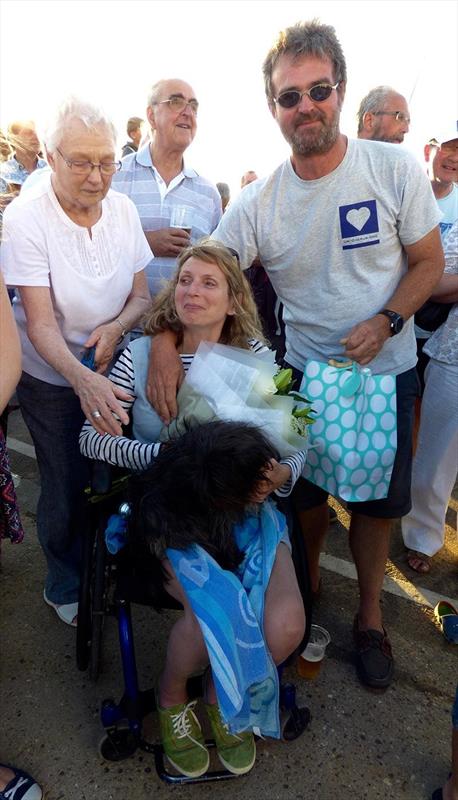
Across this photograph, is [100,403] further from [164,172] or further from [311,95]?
[164,172]

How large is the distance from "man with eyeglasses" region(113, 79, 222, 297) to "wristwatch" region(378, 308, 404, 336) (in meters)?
1.08

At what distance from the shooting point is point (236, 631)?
4.70 ft

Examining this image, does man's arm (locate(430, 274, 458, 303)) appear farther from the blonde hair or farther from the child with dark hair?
the child with dark hair

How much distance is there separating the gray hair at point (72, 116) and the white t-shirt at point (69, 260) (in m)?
0.17

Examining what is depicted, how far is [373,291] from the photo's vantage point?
193 cm

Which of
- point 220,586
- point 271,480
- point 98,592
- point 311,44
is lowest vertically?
point 98,592

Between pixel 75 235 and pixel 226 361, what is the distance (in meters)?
0.68

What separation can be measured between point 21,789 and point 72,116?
6.74 ft

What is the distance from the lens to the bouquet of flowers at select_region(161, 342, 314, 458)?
164 cm

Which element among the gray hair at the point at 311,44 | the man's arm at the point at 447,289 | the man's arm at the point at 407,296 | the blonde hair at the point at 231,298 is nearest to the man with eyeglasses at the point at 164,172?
the blonde hair at the point at 231,298

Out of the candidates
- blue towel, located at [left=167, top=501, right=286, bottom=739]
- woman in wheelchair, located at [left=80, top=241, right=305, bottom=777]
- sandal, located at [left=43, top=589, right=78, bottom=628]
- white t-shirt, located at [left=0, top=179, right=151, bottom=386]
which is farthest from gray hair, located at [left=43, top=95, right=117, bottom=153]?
sandal, located at [left=43, top=589, right=78, bottom=628]

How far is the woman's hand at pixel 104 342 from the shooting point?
1800 millimetres

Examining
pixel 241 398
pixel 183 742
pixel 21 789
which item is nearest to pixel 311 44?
pixel 241 398

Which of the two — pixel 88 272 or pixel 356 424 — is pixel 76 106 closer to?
pixel 88 272
